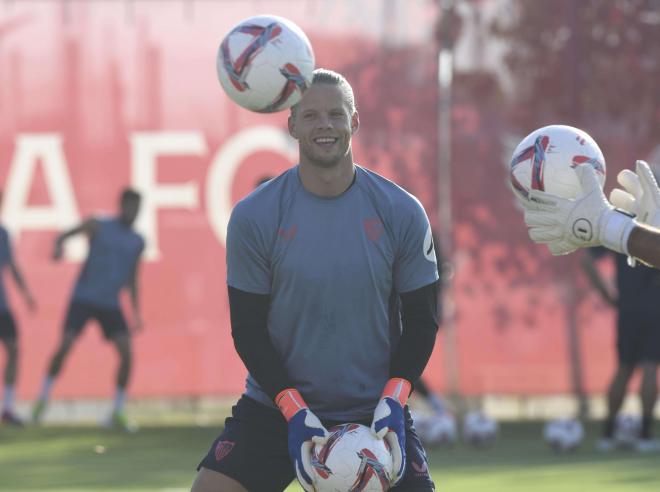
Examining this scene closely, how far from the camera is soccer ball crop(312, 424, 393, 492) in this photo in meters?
5.89

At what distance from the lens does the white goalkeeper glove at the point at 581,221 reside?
6.09 metres

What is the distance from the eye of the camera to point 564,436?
13.9 m

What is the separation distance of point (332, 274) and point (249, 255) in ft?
1.04

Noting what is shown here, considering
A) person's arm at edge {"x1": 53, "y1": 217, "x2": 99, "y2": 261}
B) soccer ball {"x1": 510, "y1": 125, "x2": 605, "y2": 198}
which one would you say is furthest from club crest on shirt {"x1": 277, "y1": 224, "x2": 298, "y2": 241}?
person's arm at edge {"x1": 53, "y1": 217, "x2": 99, "y2": 261}

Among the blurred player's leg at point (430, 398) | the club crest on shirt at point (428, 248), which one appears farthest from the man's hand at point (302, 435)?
the blurred player's leg at point (430, 398)

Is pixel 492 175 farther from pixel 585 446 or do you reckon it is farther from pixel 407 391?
pixel 407 391

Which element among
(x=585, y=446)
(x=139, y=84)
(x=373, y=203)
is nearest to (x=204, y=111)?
(x=139, y=84)

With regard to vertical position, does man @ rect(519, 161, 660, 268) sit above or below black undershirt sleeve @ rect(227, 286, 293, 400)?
above

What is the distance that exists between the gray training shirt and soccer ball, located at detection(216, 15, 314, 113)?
0.45 m

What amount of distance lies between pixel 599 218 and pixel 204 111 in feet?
36.9

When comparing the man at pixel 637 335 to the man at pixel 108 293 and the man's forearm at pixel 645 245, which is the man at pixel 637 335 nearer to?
the man at pixel 108 293

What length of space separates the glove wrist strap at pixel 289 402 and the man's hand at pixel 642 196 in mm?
1550

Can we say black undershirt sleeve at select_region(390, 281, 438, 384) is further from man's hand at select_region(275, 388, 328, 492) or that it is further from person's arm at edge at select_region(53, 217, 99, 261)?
person's arm at edge at select_region(53, 217, 99, 261)

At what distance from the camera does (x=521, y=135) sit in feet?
55.4
